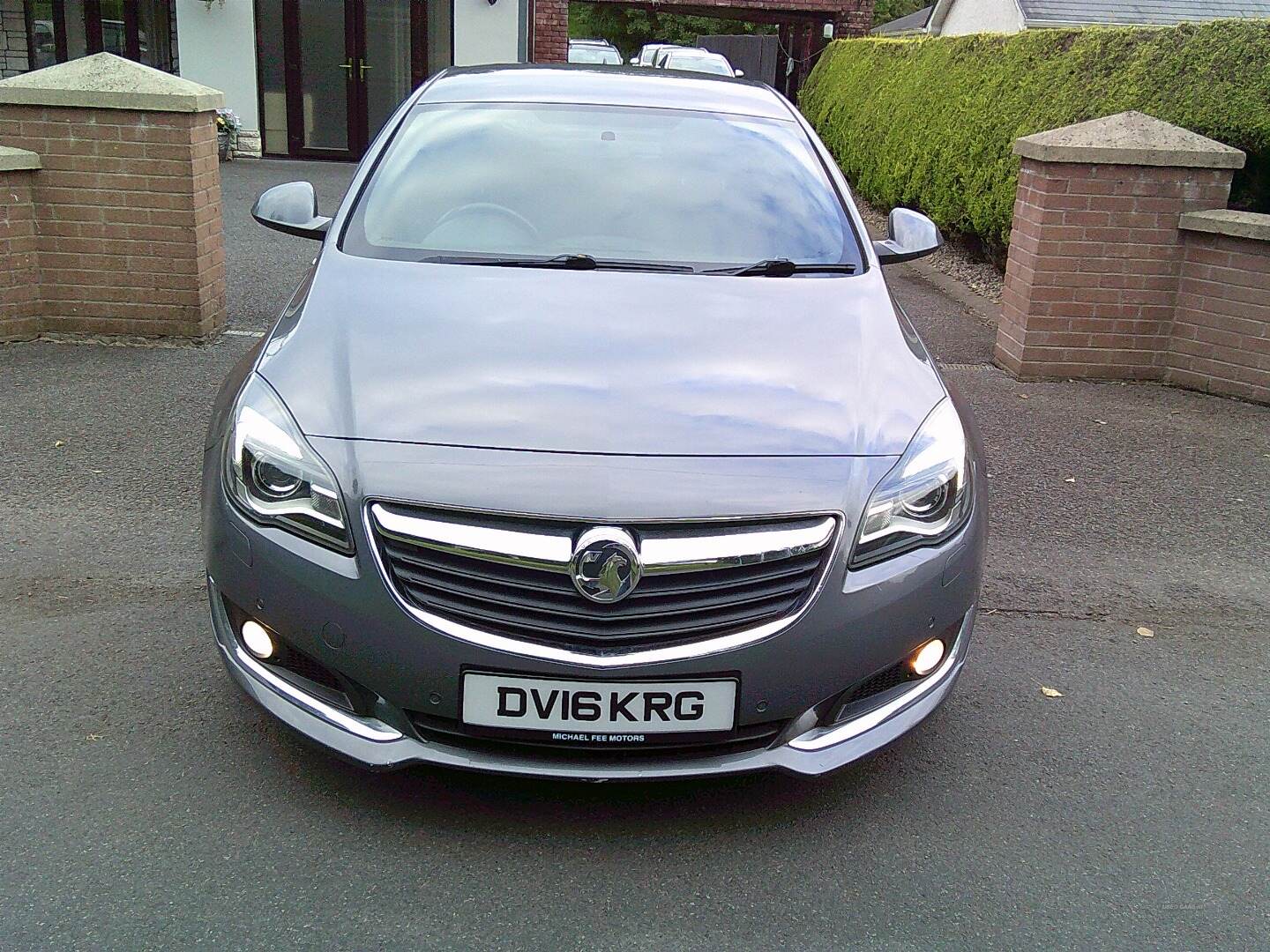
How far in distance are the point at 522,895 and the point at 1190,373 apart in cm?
560

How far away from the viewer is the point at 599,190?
12.9 ft

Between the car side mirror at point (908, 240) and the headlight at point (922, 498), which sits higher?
the car side mirror at point (908, 240)

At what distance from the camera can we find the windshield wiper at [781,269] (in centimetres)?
363

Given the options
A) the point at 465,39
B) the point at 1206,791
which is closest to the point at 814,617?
the point at 1206,791

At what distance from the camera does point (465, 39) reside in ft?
63.9

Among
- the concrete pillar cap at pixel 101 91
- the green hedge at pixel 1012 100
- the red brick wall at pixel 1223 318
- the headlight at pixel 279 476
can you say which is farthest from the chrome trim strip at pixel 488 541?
the green hedge at pixel 1012 100

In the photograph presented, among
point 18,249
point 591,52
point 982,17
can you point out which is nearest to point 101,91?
point 18,249

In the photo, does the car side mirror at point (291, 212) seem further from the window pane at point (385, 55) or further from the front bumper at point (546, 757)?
the window pane at point (385, 55)

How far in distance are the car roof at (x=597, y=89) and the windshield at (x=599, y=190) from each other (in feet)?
0.20

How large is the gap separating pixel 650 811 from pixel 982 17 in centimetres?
3668

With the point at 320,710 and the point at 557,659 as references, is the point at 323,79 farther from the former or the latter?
the point at 557,659

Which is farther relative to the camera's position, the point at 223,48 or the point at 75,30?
the point at 75,30

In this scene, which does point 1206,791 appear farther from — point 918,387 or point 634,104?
point 634,104

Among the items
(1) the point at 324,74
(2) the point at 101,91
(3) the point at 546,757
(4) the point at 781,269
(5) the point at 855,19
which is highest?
(5) the point at 855,19
